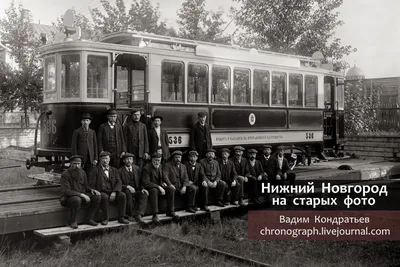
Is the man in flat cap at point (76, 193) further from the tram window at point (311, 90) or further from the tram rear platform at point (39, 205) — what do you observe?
the tram window at point (311, 90)

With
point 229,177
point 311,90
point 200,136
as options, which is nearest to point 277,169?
point 229,177

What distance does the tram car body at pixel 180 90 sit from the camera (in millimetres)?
8500

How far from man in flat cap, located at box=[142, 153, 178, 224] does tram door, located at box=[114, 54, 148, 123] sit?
6.33 ft

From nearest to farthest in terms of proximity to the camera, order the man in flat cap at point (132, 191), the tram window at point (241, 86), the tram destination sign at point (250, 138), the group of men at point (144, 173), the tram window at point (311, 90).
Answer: the group of men at point (144, 173) → the man in flat cap at point (132, 191) → the tram destination sign at point (250, 138) → the tram window at point (241, 86) → the tram window at point (311, 90)

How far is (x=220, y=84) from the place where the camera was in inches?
416

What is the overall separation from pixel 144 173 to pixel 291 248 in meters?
2.55

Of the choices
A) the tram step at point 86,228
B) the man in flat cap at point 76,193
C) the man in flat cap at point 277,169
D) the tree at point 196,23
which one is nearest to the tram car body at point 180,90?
the man in flat cap at point 76,193

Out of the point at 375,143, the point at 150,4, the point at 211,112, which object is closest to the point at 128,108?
the point at 211,112

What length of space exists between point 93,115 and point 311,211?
421 centimetres

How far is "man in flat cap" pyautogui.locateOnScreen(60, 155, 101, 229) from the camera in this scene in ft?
21.4

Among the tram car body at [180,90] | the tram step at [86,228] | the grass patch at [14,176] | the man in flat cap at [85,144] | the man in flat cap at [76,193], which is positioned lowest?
the tram step at [86,228]

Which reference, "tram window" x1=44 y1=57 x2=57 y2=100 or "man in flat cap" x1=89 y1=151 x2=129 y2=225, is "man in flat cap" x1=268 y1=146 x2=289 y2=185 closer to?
"man in flat cap" x1=89 y1=151 x2=129 y2=225

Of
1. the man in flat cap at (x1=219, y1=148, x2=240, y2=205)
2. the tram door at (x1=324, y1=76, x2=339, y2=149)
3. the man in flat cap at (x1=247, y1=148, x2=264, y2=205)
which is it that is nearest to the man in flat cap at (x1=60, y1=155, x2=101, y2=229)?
the man in flat cap at (x1=219, y1=148, x2=240, y2=205)

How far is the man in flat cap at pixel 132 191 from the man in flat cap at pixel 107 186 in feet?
0.49
